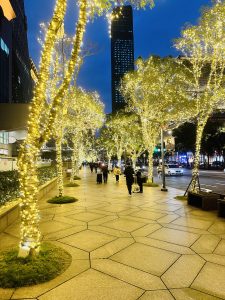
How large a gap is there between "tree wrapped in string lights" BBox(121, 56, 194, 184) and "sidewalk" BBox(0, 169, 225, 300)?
8083mm

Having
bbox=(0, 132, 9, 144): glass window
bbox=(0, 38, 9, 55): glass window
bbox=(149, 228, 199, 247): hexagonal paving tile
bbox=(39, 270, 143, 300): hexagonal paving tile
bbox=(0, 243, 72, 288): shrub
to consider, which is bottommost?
bbox=(39, 270, 143, 300): hexagonal paving tile

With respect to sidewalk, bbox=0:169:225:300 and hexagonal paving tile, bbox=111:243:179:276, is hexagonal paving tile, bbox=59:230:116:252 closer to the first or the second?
sidewalk, bbox=0:169:225:300

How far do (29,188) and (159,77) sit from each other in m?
14.6

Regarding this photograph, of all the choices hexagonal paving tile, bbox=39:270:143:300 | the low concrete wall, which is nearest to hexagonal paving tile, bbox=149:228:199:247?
hexagonal paving tile, bbox=39:270:143:300

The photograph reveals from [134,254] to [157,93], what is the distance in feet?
47.1

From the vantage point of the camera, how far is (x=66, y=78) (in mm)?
5305

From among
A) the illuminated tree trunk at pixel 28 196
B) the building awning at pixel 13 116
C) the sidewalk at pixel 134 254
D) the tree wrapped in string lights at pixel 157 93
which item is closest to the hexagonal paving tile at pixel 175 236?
the sidewalk at pixel 134 254

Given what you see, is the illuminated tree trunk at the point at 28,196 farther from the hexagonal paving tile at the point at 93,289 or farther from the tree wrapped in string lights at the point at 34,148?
the hexagonal paving tile at the point at 93,289

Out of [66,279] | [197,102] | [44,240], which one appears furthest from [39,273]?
[197,102]

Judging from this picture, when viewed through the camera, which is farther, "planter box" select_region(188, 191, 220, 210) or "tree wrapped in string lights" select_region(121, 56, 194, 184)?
"tree wrapped in string lights" select_region(121, 56, 194, 184)

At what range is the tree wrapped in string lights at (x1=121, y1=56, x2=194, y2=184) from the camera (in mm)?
15750

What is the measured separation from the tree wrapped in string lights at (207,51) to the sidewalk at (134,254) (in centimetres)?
509

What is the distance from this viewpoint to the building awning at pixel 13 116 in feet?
67.4

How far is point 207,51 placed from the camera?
495 inches
